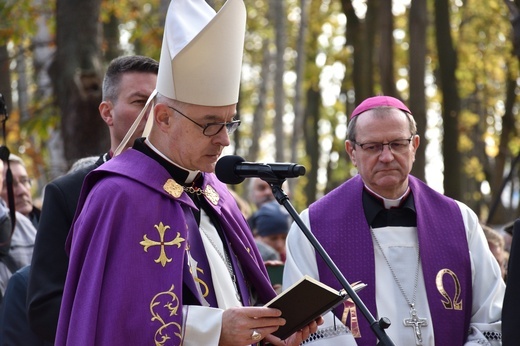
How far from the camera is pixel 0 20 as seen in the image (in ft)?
45.0

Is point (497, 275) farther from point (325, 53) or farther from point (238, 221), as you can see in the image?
point (325, 53)

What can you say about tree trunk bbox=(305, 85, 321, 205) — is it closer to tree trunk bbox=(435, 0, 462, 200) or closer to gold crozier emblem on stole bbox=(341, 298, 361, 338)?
tree trunk bbox=(435, 0, 462, 200)

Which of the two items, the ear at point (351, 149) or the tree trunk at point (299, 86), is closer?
the ear at point (351, 149)

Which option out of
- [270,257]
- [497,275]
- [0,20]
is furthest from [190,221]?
[0,20]

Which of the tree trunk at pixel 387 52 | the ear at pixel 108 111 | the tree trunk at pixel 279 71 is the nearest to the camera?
the ear at pixel 108 111

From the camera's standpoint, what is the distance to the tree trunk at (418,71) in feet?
42.2

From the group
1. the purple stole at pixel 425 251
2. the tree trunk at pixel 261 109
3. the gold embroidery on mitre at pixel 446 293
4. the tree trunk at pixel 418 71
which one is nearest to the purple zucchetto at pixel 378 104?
the purple stole at pixel 425 251

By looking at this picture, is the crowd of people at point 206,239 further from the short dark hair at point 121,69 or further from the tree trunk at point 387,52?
the tree trunk at point 387,52

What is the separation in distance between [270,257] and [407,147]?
120 inches

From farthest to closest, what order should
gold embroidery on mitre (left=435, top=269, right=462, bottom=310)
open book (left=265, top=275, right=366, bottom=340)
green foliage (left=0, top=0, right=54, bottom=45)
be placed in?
1. green foliage (left=0, top=0, right=54, bottom=45)
2. gold embroidery on mitre (left=435, top=269, right=462, bottom=310)
3. open book (left=265, top=275, right=366, bottom=340)

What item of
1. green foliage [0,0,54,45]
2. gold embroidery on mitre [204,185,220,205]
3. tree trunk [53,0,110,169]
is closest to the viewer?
gold embroidery on mitre [204,185,220,205]

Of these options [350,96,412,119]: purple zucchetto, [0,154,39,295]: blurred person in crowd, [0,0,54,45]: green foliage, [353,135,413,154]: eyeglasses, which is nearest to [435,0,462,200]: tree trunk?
[0,0,54,45]: green foliage

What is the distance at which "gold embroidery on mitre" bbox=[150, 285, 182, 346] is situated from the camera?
4527 millimetres

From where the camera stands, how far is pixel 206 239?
4992 mm
